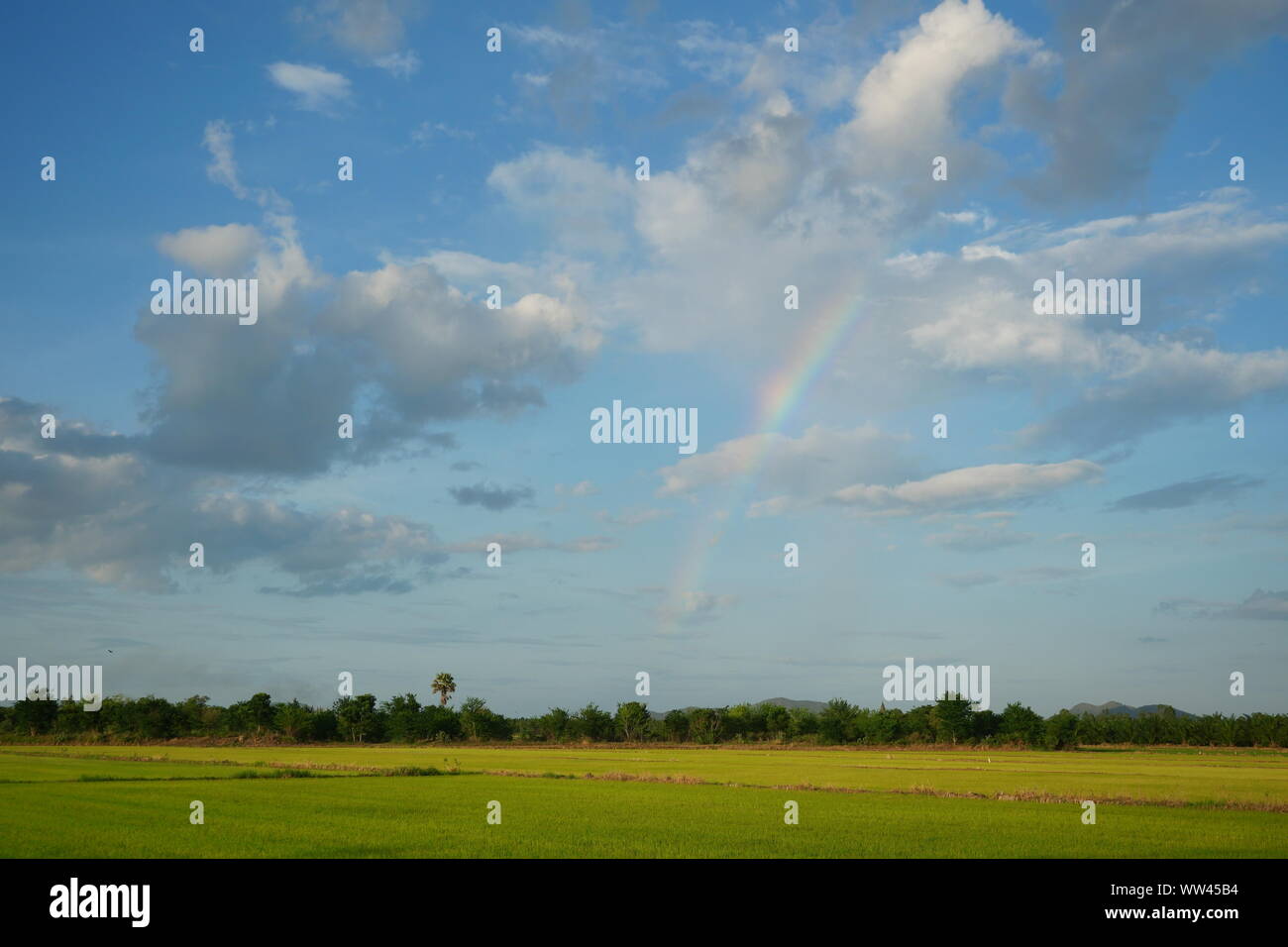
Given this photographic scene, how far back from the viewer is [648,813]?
1371 inches

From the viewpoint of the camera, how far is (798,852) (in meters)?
24.5

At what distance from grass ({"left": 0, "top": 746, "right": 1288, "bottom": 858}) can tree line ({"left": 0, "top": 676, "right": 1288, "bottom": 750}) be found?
62468mm

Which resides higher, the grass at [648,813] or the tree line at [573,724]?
the grass at [648,813]

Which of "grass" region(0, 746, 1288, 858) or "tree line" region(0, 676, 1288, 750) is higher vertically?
"grass" region(0, 746, 1288, 858)

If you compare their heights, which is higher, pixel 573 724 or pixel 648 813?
pixel 648 813

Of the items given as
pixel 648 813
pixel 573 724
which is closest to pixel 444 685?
pixel 573 724

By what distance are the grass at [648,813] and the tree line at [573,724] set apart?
62.5 m

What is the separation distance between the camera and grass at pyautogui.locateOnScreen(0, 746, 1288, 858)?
25609 millimetres

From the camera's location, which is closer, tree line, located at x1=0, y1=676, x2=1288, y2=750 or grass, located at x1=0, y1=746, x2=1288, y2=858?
grass, located at x1=0, y1=746, x2=1288, y2=858

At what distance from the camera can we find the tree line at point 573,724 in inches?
4769

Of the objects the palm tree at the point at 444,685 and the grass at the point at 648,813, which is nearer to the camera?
the grass at the point at 648,813

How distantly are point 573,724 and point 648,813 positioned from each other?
105 metres

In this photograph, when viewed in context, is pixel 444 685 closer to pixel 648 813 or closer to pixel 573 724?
pixel 573 724
